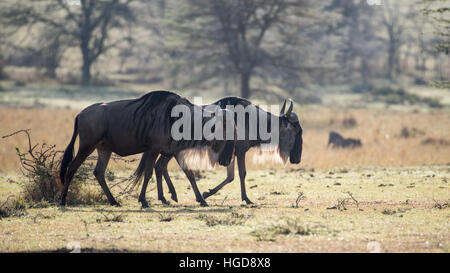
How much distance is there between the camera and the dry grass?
20.6 m

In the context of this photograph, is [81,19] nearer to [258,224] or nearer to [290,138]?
[290,138]

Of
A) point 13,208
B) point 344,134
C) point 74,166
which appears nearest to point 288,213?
point 74,166

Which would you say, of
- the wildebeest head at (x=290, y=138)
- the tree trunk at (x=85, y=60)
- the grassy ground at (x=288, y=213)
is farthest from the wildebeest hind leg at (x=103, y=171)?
the tree trunk at (x=85, y=60)

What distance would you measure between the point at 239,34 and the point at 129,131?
25.9 metres

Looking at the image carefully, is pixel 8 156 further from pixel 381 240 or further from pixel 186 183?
pixel 381 240

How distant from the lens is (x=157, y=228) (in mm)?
9375

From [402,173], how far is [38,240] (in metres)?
11.0

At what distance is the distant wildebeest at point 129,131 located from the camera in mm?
11688

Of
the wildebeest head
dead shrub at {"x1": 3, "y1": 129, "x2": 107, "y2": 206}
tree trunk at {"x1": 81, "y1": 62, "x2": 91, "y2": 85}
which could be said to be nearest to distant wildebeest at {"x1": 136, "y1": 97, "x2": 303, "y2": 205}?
the wildebeest head

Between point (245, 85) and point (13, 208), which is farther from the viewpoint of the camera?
point (245, 85)

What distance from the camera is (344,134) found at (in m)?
29.5

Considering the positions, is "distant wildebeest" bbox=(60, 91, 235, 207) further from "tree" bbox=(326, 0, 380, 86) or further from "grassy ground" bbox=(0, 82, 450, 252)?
"tree" bbox=(326, 0, 380, 86)

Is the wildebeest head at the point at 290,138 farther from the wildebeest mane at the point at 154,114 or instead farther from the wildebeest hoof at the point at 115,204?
the wildebeest hoof at the point at 115,204

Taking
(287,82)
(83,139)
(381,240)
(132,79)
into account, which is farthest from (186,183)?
(132,79)
